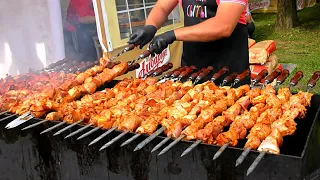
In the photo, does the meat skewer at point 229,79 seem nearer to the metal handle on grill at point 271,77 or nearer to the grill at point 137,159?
the metal handle on grill at point 271,77

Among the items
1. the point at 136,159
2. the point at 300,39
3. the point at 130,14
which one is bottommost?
the point at 300,39

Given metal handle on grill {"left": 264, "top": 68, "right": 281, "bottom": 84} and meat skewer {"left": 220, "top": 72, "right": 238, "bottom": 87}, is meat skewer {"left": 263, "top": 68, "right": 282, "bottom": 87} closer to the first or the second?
metal handle on grill {"left": 264, "top": 68, "right": 281, "bottom": 84}

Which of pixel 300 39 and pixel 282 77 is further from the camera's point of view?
pixel 300 39

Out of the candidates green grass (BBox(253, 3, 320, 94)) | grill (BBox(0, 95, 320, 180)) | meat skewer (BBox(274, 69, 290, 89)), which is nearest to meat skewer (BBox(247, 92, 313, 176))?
grill (BBox(0, 95, 320, 180))

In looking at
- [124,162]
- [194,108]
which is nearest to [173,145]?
[124,162]

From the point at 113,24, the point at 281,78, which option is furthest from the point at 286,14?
the point at 281,78

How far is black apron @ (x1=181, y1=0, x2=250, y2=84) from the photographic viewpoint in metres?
3.60

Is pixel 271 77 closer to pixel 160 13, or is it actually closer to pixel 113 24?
pixel 160 13

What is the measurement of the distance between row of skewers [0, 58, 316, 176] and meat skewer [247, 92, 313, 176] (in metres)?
0.17

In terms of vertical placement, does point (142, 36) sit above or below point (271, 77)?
above

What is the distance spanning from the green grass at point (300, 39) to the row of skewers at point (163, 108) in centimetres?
444

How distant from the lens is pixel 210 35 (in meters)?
3.27

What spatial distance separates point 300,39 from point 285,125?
10991 mm

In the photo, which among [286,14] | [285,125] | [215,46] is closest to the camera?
[285,125]
